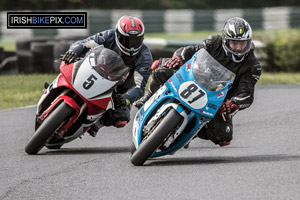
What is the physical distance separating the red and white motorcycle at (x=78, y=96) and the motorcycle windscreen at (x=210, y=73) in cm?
98

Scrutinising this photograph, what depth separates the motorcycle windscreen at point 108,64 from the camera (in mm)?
7609

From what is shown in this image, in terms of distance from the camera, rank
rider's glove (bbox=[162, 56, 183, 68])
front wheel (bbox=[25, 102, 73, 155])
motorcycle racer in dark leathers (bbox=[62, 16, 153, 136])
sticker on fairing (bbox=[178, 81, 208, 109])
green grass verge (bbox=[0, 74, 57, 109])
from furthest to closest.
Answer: green grass verge (bbox=[0, 74, 57, 109])
motorcycle racer in dark leathers (bbox=[62, 16, 153, 136])
rider's glove (bbox=[162, 56, 183, 68])
front wheel (bbox=[25, 102, 73, 155])
sticker on fairing (bbox=[178, 81, 208, 109])

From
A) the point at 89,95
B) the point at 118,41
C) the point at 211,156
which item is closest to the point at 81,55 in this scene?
the point at 118,41

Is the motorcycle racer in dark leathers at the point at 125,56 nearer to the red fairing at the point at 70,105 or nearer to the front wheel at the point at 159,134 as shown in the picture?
the red fairing at the point at 70,105

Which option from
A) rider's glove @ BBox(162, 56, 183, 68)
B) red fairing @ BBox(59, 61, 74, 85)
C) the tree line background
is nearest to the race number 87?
rider's glove @ BBox(162, 56, 183, 68)

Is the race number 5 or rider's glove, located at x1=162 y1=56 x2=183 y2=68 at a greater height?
rider's glove, located at x1=162 y1=56 x2=183 y2=68

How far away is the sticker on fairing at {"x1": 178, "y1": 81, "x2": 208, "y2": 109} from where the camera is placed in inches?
A: 271

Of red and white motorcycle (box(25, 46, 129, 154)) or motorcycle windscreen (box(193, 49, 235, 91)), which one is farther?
red and white motorcycle (box(25, 46, 129, 154))

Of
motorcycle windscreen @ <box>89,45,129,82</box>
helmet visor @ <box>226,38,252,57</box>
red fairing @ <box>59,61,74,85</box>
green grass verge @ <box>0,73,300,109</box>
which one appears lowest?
green grass verge @ <box>0,73,300,109</box>

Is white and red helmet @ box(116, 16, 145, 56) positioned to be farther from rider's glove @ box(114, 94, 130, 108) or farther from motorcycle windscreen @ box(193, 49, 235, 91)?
motorcycle windscreen @ box(193, 49, 235, 91)

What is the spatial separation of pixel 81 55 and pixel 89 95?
1.04 m

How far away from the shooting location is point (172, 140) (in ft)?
23.2

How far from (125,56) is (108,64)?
2.85 feet

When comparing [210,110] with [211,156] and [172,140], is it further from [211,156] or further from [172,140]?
[211,156]
